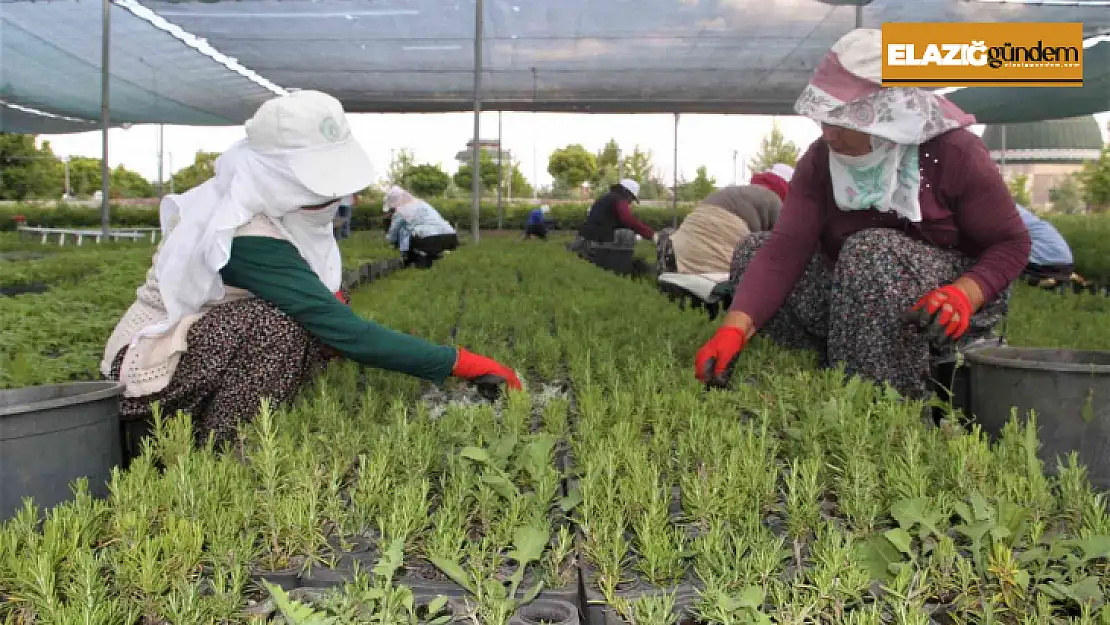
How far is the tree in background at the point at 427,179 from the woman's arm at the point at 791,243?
31903 millimetres

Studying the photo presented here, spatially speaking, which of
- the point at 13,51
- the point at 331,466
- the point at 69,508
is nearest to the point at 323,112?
the point at 331,466

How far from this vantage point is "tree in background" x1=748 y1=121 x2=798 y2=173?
117ft

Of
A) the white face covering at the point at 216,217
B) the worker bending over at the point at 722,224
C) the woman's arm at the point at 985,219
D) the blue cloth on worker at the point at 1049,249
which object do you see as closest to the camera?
the white face covering at the point at 216,217

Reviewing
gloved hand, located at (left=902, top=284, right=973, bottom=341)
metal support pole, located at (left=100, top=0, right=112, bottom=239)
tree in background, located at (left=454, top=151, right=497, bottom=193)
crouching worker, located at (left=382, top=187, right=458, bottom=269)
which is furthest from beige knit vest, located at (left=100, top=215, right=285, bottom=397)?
tree in background, located at (left=454, top=151, right=497, bottom=193)

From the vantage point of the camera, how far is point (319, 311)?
2258mm

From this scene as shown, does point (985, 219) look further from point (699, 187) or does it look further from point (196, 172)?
point (196, 172)

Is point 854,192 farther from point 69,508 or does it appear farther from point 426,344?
point 69,508

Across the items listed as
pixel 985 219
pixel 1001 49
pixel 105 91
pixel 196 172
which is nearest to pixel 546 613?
pixel 985 219

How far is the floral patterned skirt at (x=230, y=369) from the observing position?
7.68 ft

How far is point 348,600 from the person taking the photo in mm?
1283

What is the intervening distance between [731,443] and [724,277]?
12.4 ft

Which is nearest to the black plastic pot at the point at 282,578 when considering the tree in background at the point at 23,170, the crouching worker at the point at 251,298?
the crouching worker at the point at 251,298

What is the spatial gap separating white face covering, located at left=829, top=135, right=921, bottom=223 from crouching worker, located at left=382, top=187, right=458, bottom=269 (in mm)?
7929

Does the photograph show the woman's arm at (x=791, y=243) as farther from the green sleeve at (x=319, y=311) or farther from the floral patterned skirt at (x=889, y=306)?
the green sleeve at (x=319, y=311)
